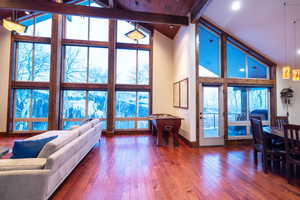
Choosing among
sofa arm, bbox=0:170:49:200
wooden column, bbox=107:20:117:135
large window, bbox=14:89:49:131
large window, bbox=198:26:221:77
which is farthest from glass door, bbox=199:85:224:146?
large window, bbox=14:89:49:131

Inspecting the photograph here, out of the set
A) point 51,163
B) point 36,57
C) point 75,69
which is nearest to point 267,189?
point 51,163

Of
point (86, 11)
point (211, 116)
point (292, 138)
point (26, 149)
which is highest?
point (86, 11)

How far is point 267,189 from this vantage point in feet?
7.30

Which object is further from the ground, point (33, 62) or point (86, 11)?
point (86, 11)

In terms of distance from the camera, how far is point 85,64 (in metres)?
6.03

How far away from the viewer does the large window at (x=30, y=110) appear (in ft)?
18.2

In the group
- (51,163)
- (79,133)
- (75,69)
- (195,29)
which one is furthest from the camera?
(75,69)

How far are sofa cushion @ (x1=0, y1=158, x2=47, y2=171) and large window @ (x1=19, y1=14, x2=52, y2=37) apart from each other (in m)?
5.78

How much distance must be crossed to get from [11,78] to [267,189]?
27.5ft

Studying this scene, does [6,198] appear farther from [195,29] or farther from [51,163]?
[195,29]

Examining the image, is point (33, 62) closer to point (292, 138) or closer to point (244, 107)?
point (292, 138)

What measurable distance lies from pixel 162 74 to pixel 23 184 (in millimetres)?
5593

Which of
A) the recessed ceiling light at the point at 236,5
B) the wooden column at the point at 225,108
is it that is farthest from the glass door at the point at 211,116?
the recessed ceiling light at the point at 236,5

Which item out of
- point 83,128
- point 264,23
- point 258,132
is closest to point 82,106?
point 83,128
